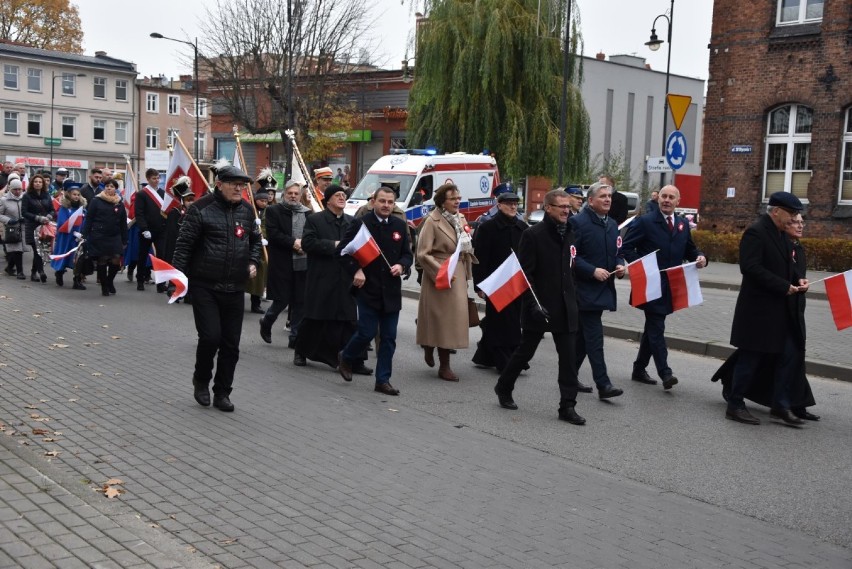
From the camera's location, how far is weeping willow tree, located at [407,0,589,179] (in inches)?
1286

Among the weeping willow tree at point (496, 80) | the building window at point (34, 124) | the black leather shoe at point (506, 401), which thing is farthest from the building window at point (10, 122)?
the black leather shoe at point (506, 401)

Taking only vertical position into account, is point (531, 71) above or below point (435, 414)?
above

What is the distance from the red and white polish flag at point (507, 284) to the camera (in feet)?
27.0

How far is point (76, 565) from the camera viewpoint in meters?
4.30

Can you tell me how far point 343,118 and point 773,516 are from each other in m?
41.9

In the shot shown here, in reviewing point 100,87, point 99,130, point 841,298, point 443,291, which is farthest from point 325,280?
point 100,87

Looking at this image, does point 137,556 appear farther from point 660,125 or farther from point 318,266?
point 660,125

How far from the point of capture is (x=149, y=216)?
16.0 metres

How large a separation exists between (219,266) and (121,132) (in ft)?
260

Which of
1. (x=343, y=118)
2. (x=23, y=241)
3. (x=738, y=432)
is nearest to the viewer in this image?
(x=738, y=432)

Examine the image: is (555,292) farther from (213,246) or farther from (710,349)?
(710,349)

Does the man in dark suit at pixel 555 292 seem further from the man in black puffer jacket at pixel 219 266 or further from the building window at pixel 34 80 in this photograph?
the building window at pixel 34 80

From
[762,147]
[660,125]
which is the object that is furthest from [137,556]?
[660,125]

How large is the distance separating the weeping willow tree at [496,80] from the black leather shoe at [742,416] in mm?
25054
